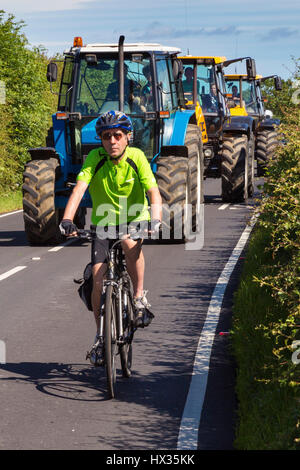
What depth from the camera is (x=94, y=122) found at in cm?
1473

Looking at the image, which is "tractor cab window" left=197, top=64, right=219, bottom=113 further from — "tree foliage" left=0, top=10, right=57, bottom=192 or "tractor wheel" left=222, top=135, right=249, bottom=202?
"tree foliage" left=0, top=10, right=57, bottom=192

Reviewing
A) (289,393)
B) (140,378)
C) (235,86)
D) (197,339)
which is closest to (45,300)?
(197,339)

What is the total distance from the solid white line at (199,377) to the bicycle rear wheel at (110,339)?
21.5 inches

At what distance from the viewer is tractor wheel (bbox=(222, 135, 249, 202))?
20641mm

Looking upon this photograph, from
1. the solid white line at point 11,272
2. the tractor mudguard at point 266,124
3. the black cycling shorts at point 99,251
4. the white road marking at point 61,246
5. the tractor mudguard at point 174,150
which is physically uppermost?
the tractor mudguard at point 266,124

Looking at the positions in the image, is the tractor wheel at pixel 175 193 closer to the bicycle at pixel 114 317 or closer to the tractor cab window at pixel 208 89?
the tractor cab window at pixel 208 89

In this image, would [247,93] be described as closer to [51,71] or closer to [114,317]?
[51,71]

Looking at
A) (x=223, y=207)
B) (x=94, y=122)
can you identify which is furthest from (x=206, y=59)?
(x=94, y=122)

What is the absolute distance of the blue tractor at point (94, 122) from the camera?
1456 centimetres

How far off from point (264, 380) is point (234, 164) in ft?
49.3

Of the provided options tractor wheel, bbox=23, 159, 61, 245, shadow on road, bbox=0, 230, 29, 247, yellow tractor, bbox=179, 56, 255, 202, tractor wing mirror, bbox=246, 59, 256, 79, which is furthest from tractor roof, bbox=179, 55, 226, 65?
tractor wheel, bbox=23, 159, 61, 245

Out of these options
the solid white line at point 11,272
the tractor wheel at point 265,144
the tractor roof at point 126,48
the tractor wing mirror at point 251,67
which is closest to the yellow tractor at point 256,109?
the tractor wheel at point 265,144

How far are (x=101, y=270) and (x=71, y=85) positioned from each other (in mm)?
8648
